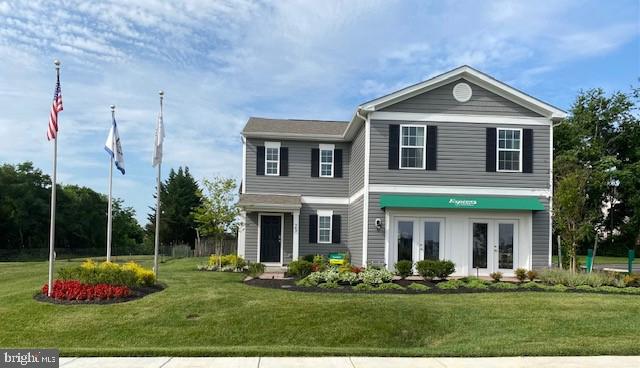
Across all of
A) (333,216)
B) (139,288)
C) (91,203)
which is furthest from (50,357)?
(91,203)

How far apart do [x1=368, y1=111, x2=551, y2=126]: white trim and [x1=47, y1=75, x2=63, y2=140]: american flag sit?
9684mm

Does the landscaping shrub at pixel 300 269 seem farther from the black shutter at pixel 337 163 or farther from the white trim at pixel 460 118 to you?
the black shutter at pixel 337 163

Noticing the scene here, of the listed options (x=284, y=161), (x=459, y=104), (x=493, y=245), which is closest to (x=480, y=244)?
(x=493, y=245)

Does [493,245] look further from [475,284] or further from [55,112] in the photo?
[55,112]

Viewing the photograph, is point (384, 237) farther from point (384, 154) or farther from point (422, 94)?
point (422, 94)

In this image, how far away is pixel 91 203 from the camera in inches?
2251

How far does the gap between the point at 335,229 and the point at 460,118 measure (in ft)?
23.8

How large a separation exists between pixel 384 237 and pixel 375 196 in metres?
1.37

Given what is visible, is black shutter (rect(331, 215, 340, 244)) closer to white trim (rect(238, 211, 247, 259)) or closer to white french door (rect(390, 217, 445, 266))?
white trim (rect(238, 211, 247, 259))

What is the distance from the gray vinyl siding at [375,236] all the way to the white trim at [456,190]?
362mm

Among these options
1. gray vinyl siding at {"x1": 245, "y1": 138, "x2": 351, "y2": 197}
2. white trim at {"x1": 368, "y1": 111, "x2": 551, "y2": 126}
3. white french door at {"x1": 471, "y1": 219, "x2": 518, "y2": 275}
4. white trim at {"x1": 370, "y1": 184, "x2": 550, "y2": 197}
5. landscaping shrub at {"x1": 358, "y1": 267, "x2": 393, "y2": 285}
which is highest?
white trim at {"x1": 368, "y1": 111, "x2": 551, "y2": 126}

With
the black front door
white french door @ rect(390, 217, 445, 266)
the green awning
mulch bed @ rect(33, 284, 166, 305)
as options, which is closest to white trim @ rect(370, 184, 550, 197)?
the green awning

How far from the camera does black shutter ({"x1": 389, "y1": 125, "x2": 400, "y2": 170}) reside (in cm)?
1920

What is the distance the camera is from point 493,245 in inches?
762
